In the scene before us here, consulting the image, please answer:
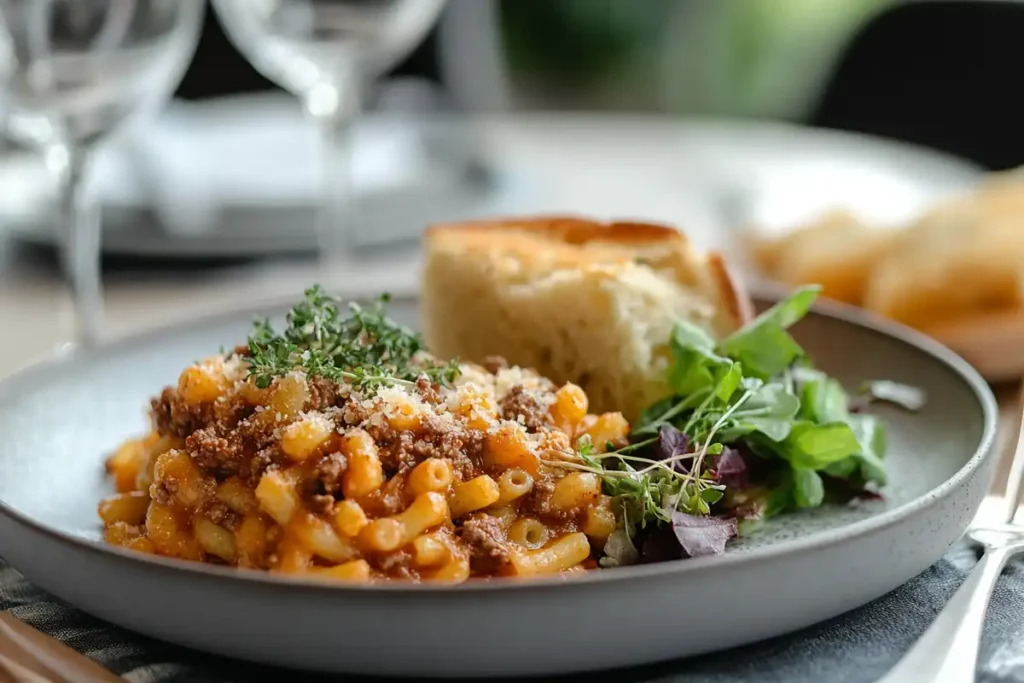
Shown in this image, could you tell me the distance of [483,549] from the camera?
1633 mm

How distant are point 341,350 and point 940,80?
4.20 metres

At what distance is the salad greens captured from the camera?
5.66ft

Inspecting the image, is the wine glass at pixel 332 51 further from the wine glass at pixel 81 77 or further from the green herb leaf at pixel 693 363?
the green herb leaf at pixel 693 363

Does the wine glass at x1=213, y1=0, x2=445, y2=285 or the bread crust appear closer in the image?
the bread crust

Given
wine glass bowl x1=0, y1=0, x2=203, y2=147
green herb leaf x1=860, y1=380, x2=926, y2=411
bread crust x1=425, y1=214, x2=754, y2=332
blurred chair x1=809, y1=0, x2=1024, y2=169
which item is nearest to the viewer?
green herb leaf x1=860, y1=380, x2=926, y2=411

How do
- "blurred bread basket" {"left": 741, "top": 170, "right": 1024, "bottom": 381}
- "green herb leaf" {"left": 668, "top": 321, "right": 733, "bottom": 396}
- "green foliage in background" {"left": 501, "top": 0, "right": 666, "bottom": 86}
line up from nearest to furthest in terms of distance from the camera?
1. "green herb leaf" {"left": 668, "top": 321, "right": 733, "bottom": 396}
2. "blurred bread basket" {"left": 741, "top": 170, "right": 1024, "bottom": 381}
3. "green foliage in background" {"left": 501, "top": 0, "right": 666, "bottom": 86}

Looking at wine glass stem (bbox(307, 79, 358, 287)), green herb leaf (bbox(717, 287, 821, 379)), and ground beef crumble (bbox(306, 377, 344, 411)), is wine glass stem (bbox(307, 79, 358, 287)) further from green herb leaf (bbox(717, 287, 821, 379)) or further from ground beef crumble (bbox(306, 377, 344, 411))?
ground beef crumble (bbox(306, 377, 344, 411))

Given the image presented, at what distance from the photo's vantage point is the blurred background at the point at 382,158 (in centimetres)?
301

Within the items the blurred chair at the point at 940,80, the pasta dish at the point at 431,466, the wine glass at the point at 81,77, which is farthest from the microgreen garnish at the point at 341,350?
the blurred chair at the point at 940,80

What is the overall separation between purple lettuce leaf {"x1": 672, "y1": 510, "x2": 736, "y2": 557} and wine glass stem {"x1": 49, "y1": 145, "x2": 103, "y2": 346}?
5.06 feet

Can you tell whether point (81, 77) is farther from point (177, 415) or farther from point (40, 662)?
point (40, 662)

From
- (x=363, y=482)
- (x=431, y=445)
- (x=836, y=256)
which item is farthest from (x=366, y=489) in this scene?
(x=836, y=256)

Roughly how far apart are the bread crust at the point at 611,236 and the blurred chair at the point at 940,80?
10.1ft

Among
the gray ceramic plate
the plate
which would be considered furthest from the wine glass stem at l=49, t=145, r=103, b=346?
the gray ceramic plate
